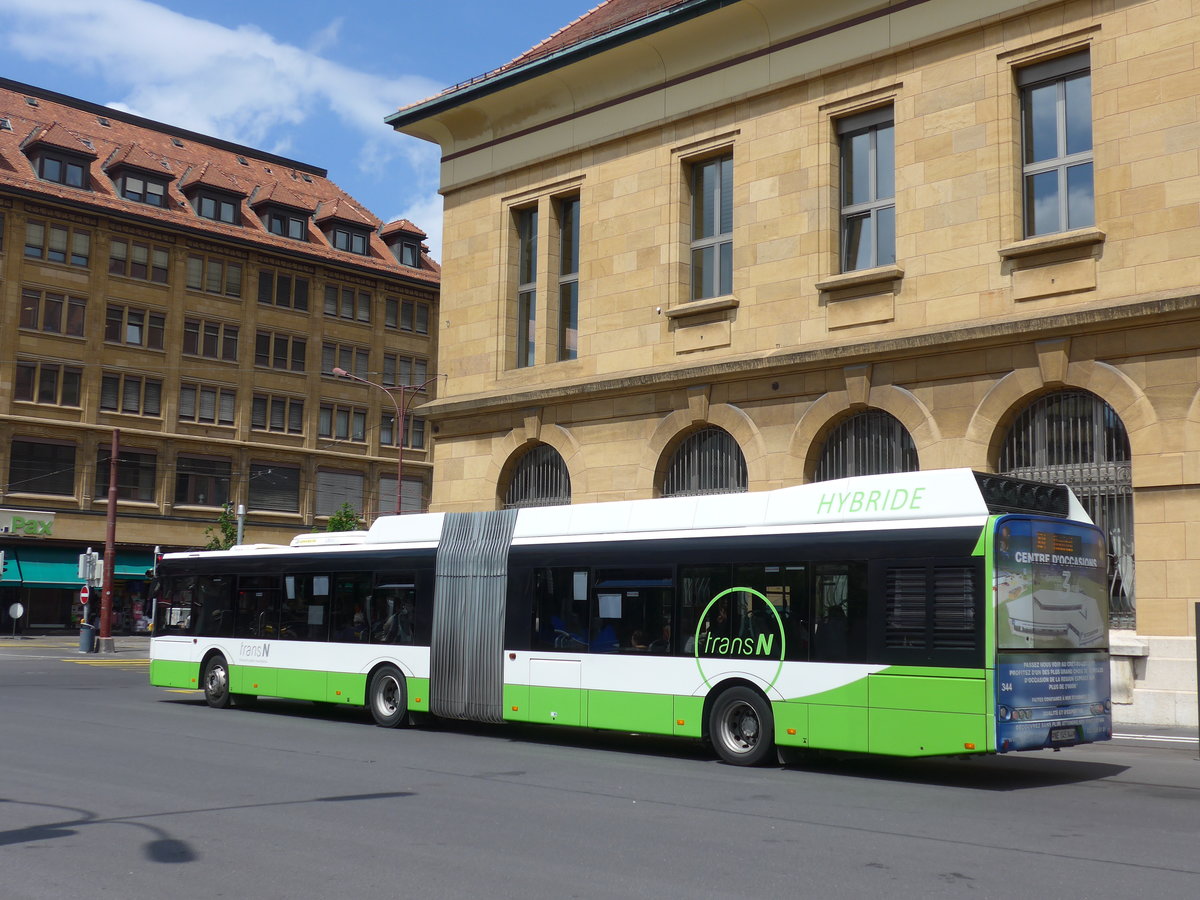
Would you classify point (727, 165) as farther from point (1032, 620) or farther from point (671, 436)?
point (1032, 620)

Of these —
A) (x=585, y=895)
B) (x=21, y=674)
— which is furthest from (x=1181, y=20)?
(x=21, y=674)

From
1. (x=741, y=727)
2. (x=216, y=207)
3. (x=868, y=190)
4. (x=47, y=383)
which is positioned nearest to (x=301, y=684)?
(x=741, y=727)

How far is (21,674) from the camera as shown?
1182 inches

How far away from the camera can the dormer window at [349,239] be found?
67062 mm

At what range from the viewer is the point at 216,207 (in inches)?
2443

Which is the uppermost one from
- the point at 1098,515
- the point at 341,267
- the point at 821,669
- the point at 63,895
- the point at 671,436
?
the point at 341,267

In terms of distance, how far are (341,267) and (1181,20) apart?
167ft

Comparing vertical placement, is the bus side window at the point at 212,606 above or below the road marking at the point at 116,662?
above

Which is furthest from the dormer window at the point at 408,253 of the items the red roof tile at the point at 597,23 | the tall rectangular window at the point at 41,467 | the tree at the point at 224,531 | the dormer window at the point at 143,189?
the red roof tile at the point at 597,23

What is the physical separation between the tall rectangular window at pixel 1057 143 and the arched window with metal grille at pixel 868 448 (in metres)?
3.71

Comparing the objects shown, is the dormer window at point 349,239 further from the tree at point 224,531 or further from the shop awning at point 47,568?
the shop awning at point 47,568

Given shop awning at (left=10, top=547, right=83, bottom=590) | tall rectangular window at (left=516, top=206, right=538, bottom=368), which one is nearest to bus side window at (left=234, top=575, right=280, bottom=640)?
tall rectangular window at (left=516, top=206, right=538, bottom=368)

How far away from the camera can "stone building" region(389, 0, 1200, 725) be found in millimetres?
18688

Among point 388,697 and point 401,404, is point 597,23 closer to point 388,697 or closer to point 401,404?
point 388,697
